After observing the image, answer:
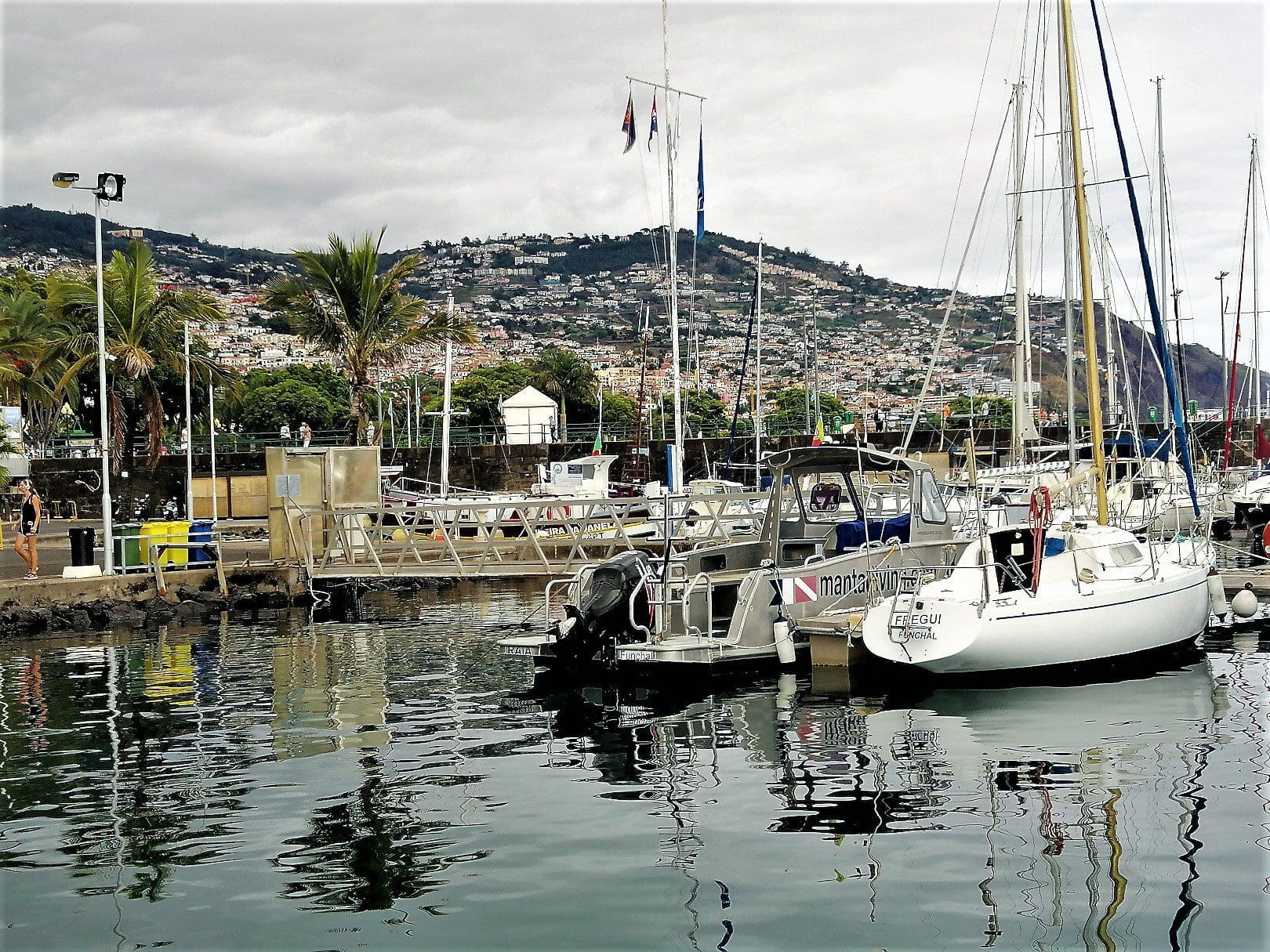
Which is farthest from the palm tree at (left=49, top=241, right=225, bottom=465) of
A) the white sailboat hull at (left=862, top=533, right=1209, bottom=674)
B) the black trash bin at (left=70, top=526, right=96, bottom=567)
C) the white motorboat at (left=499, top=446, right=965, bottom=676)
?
the white sailboat hull at (left=862, top=533, right=1209, bottom=674)

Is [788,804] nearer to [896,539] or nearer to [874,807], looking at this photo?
[874,807]

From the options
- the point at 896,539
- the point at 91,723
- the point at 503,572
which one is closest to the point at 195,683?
the point at 91,723

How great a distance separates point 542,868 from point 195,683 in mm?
8863

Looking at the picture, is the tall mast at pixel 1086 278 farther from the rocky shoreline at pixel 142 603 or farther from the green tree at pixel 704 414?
the green tree at pixel 704 414

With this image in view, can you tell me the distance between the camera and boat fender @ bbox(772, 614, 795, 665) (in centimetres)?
1469

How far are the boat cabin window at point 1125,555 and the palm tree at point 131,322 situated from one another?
27.7 m

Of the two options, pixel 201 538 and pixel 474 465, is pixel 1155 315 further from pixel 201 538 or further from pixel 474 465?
pixel 474 465

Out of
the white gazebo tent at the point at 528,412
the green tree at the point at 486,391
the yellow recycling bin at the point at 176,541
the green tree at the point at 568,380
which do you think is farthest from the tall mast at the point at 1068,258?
the green tree at the point at 568,380

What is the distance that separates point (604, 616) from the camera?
15234 mm

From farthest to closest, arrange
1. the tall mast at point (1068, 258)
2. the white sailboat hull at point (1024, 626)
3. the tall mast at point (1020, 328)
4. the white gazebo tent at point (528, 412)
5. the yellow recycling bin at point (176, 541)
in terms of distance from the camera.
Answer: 1. the white gazebo tent at point (528, 412)
2. the tall mast at point (1020, 328)
3. the yellow recycling bin at point (176, 541)
4. the tall mast at point (1068, 258)
5. the white sailboat hull at point (1024, 626)

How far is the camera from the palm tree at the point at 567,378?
84.0m

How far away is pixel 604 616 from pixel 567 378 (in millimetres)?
72309

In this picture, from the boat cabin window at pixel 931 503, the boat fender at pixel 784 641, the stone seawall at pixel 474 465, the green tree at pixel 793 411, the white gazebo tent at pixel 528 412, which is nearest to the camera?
the boat fender at pixel 784 641

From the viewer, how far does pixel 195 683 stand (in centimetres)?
1562
